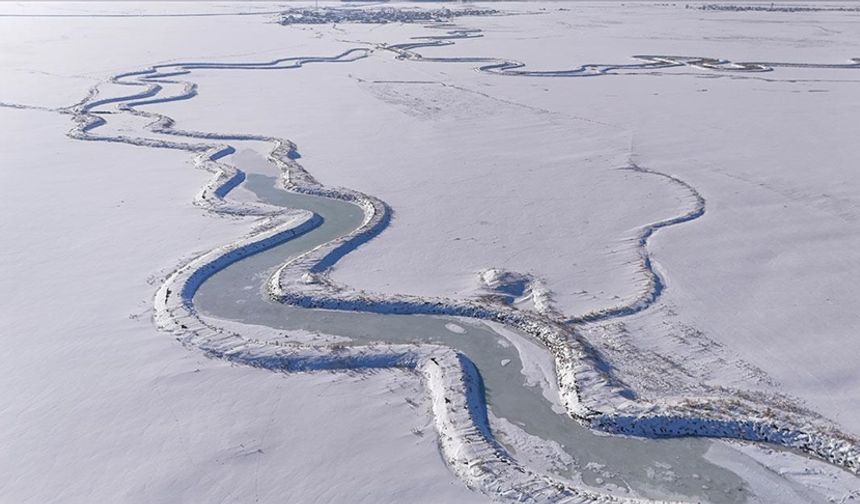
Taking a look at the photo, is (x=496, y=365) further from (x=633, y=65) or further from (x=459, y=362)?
(x=633, y=65)

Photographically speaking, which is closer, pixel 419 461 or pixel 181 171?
pixel 419 461

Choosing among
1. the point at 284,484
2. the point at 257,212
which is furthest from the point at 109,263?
the point at 284,484

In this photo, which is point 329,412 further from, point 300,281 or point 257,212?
point 257,212

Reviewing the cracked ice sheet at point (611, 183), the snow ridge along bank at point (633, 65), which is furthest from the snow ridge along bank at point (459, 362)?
the snow ridge along bank at point (633, 65)

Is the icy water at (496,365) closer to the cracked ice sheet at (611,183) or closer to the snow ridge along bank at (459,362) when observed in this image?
the snow ridge along bank at (459,362)

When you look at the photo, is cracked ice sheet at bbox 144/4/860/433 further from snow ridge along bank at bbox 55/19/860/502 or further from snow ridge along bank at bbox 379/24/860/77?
snow ridge along bank at bbox 379/24/860/77

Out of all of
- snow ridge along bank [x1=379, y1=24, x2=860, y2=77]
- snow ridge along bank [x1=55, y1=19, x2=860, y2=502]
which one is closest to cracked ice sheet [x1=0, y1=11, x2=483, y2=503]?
snow ridge along bank [x1=55, y1=19, x2=860, y2=502]

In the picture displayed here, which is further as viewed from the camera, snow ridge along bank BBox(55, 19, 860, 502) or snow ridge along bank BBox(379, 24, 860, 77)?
A: snow ridge along bank BBox(379, 24, 860, 77)
